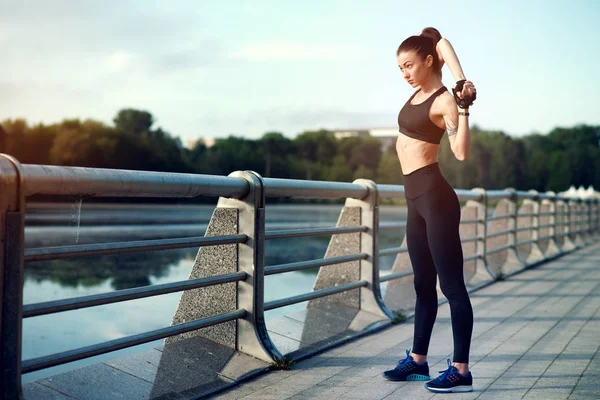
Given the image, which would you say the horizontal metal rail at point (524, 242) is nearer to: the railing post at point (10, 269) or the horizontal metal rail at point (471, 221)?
the horizontal metal rail at point (471, 221)

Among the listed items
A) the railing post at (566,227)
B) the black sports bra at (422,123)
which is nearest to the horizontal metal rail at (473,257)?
the black sports bra at (422,123)

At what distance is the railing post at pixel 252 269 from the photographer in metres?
4.36

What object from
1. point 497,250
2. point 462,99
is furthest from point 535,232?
point 462,99

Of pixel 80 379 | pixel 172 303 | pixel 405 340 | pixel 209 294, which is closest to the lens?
pixel 80 379

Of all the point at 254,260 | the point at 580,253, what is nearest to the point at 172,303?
the point at 254,260

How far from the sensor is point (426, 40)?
3902mm

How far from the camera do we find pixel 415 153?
396 cm

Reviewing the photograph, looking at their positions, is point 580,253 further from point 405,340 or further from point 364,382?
point 364,382

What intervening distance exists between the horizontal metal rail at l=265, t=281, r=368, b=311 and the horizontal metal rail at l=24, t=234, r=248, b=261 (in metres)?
0.58

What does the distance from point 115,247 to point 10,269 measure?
0.61 m

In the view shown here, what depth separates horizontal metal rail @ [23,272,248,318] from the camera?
294cm

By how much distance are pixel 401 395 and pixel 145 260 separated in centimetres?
1304

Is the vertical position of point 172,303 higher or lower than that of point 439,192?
lower

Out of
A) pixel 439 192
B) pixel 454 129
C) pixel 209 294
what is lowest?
pixel 209 294
